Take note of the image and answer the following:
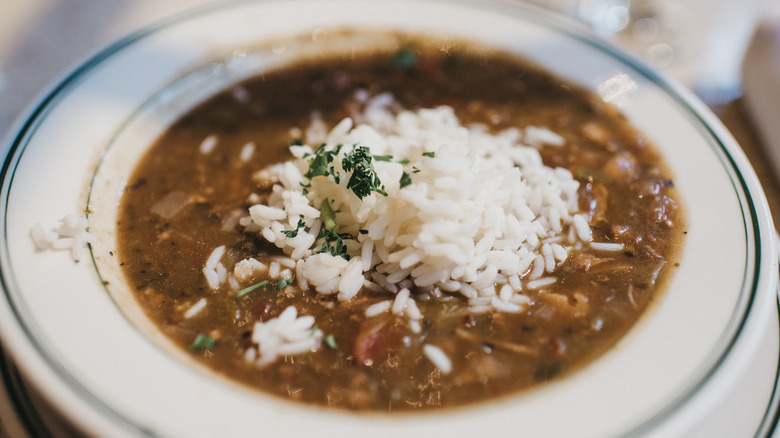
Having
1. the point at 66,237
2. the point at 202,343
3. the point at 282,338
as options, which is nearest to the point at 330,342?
the point at 282,338

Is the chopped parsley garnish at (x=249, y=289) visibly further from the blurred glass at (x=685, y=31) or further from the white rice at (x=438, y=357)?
the blurred glass at (x=685, y=31)

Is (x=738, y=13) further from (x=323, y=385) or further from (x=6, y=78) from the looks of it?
(x=6, y=78)

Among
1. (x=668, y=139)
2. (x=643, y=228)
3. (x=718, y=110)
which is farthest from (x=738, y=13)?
(x=643, y=228)

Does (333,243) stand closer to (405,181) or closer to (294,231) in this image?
(294,231)

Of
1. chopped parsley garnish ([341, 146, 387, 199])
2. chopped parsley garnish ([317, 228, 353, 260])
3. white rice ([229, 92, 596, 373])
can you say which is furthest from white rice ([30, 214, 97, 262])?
chopped parsley garnish ([341, 146, 387, 199])

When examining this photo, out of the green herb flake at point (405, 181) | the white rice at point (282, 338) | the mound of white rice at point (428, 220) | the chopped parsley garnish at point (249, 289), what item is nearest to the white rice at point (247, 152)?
the mound of white rice at point (428, 220)

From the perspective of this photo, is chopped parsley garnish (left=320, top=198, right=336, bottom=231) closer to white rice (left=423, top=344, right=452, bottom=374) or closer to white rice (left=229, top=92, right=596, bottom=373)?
white rice (left=229, top=92, right=596, bottom=373)
